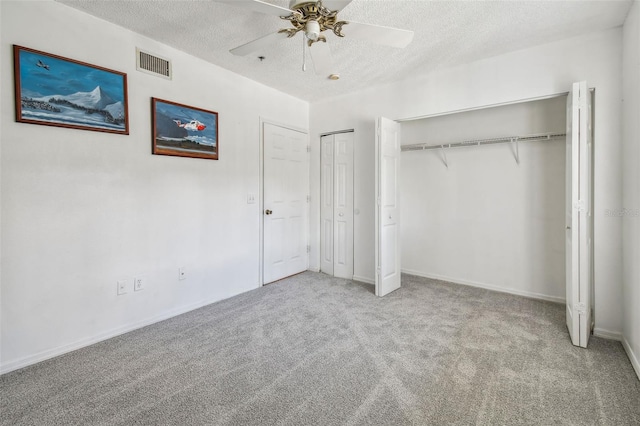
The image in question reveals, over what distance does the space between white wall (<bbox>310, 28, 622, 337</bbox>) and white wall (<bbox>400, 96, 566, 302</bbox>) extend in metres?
0.62

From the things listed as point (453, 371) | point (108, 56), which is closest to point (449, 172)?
point (453, 371)

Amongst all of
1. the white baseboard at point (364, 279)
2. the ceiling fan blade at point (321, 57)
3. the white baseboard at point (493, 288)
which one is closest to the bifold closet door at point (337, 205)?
the white baseboard at point (364, 279)

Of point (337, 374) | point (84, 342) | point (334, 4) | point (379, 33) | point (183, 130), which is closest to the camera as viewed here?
point (334, 4)

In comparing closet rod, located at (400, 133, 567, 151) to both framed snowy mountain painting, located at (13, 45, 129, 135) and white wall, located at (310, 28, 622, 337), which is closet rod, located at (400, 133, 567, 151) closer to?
white wall, located at (310, 28, 622, 337)

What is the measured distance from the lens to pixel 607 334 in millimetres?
2514

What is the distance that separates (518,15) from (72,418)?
3974mm

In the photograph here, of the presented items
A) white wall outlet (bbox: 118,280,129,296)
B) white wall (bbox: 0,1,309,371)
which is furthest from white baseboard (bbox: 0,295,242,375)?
white wall outlet (bbox: 118,280,129,296)

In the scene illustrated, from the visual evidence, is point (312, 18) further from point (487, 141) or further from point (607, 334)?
point (607, 334)

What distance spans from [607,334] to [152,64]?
4579 millimetres

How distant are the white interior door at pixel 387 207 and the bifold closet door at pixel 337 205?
0.67 metres

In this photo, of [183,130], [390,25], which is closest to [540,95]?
[390,25]

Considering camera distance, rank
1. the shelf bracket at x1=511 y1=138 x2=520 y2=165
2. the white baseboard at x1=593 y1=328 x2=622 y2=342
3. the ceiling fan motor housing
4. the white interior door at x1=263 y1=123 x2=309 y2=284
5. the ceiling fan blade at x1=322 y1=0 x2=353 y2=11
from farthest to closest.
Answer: the white interior door at x1=263 y1=123 x2=309 y2=284
the shelf bracket at x1=511 y1=138 x2=520 y2=165
the white baseboard at x1=593 y1=328 x2=622 y2=342
the ceiling fan motor housing
the ceiling fan blade at x1=322 y1=0 x2=353 y2=11

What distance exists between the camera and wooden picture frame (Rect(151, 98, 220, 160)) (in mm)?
2832

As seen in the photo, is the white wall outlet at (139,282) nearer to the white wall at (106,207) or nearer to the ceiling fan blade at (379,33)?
the white wall at (106,207)
